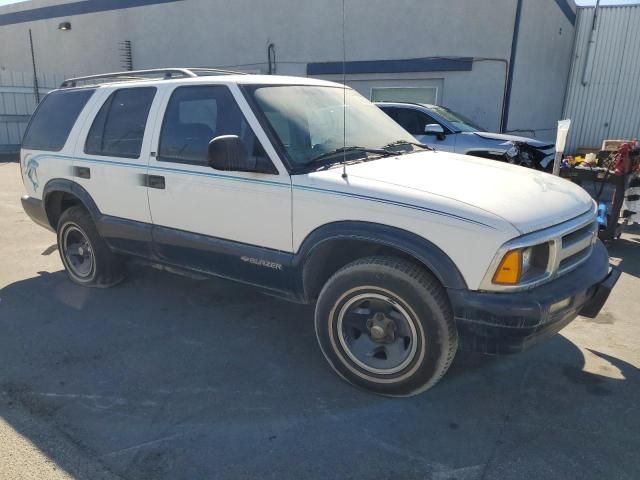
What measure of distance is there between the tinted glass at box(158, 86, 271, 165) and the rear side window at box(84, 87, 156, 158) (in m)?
0.30

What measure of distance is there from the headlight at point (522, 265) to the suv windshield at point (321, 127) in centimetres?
129

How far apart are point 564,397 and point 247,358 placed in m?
2.10

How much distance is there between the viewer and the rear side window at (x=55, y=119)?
182 inches

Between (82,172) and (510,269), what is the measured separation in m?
3.76

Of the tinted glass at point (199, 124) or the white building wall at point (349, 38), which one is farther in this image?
the white building wall at point (349, 38)

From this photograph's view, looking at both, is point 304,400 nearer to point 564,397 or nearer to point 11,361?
point 564,397

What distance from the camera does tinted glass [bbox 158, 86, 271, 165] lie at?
3.45m

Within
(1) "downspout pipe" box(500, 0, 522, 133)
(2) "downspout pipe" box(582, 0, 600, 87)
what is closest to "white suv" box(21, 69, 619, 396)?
(1) "downspout pipe" box(500, 0, 522, 133)

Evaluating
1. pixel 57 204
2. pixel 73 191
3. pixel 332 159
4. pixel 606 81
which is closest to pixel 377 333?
pixel 332 159

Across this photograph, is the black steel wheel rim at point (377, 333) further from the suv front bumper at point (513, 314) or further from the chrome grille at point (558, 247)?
the chrome grille at point (558, 247)

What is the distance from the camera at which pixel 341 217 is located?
9.77 ft

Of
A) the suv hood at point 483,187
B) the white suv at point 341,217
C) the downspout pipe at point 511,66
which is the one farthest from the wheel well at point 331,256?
the downspout pipe at point 511,66

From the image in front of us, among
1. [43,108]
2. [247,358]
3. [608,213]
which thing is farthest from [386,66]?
[247,358]

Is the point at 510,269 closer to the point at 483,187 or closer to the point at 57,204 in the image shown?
the point at 483,187
